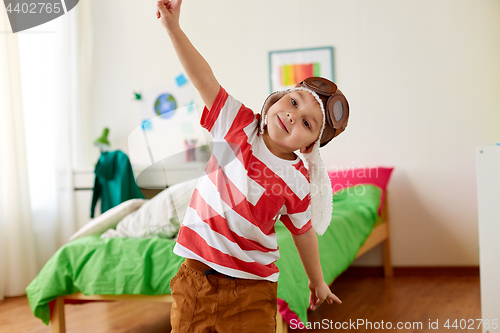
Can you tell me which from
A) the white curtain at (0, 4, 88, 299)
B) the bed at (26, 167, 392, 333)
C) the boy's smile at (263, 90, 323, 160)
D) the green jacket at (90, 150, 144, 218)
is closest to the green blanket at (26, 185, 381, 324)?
the bed at (26, 167, 392, 333)

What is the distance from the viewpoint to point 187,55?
0.72 meters

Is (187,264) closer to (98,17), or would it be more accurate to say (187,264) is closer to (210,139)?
(210,139)

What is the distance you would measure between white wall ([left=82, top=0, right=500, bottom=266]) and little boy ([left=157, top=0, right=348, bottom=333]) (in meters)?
1.79

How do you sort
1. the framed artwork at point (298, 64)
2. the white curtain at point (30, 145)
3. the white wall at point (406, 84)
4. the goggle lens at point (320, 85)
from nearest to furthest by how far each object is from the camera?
the goggle lens at point (320, 85) → the white curtain at point (30, 145) → the white wall at point (406, 84) → the framed artwork at point (298, 64)

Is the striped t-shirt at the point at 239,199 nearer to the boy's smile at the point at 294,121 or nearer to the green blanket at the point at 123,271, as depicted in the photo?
the boy's smile at the point at 294,121

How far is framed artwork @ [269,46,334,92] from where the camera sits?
9.11 feet

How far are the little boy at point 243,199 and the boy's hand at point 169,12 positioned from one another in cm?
3

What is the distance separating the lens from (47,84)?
2.33 m

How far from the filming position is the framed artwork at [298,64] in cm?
278

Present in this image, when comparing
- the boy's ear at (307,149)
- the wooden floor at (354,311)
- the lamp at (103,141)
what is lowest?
the wooden floor at (354,311)

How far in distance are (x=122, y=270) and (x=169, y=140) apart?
0.88 metres

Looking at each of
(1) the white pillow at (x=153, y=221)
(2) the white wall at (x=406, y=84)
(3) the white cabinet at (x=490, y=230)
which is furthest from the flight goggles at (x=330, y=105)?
(2) the white wall at (x=406, y=84)

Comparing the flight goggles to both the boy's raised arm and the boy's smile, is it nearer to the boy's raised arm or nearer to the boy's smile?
the boy's smile

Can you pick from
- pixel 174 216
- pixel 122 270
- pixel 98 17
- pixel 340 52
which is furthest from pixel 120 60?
pixel 340 52
